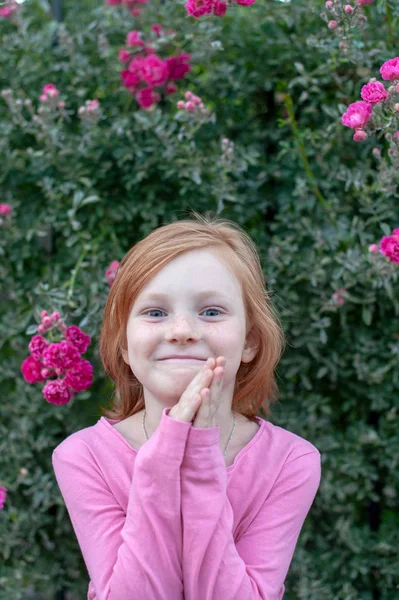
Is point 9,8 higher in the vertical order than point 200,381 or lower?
higher

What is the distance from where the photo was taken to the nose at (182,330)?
1.22 m

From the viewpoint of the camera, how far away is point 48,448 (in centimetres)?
232

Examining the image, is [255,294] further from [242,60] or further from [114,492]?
[242,60]

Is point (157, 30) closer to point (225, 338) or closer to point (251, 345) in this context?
point (251, 345)

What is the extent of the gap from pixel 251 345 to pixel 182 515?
0.41 metres

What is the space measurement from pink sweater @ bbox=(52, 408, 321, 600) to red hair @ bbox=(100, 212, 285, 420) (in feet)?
0.67

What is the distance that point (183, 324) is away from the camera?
1232mm

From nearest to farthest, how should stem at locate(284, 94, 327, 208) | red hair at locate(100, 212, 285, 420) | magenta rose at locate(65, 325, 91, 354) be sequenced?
red hair at locate(100, 212, 285, 420) < magenta rose at locate(65, 325, 91, 354) < stem at locate(284, 94, 327, 208)

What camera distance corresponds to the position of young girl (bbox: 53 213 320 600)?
3.85 feet

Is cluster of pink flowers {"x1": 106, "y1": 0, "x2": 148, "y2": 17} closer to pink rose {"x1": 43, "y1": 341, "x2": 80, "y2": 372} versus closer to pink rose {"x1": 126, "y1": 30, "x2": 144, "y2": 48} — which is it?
pink rose {"x1": 126, "y1": 30, "x2": 144, "y2": 48}

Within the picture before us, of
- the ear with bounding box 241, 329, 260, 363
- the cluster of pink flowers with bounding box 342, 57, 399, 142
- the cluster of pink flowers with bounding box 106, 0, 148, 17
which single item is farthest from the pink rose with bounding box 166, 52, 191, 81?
the ear with bounding box 241, 329, 260, 363

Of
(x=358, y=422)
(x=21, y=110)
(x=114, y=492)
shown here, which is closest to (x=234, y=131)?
→ (x=21, y=110)

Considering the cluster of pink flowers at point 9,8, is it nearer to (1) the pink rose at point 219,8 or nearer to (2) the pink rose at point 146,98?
(2) the pink rose at point 146,98

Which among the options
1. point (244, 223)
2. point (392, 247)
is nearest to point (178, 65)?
point (244, 223)
